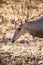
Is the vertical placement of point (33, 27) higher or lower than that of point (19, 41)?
higher

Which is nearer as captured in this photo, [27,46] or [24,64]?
[24,64]

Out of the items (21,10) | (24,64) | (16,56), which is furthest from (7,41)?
(21,10)

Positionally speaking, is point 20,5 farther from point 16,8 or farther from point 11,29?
point 11,29

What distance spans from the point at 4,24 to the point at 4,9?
122cm

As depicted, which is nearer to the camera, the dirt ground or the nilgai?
the dirt ground

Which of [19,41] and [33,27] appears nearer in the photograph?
[33,27]

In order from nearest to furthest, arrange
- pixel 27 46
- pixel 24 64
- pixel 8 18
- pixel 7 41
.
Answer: pixel 24 64, pixel 27 46, pixel 7 41, pixel 8 18

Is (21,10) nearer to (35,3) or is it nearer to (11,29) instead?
(35,3)

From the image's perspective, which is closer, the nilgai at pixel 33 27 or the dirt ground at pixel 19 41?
the dirt ground at pixel 19 41

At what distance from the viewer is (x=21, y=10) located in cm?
976

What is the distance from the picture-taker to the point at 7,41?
723 cm

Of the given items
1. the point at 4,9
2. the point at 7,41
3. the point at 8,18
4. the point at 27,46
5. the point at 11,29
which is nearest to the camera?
the point at 27,46

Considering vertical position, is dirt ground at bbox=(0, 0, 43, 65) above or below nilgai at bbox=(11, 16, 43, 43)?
below

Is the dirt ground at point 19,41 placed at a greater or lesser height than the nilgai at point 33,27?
lesser
